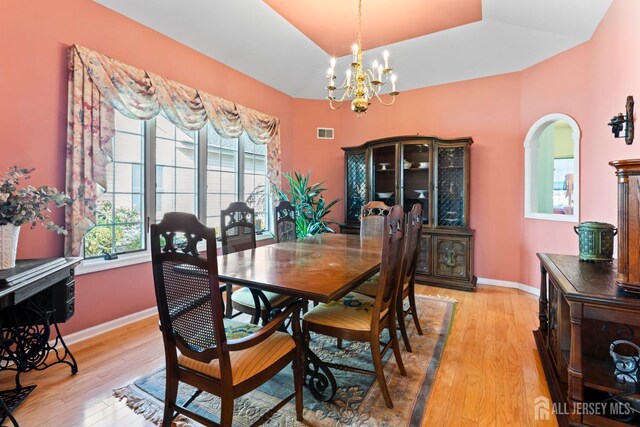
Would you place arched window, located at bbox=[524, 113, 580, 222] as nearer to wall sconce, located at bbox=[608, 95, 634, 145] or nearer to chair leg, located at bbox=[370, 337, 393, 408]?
wall sconce, located at bbox=[608, 95, 634, 145]

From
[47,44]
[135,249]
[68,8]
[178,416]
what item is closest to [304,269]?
[178,416]

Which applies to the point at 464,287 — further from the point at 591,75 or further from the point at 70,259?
the point at 70,259

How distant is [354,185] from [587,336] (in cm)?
Answer: 348

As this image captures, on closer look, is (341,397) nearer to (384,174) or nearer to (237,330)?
(237,330)

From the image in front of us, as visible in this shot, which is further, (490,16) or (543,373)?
(490,16)

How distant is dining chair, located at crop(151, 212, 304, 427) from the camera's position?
123cm

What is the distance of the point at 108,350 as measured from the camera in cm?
243

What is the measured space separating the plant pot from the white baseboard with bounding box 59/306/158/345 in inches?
38.8

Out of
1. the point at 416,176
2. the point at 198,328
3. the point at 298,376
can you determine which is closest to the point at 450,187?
the point at 416,176

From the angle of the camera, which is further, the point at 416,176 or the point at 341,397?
the point at 416,176

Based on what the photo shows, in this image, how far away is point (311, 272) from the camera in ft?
6.14

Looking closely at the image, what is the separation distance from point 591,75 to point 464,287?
2.70 metres

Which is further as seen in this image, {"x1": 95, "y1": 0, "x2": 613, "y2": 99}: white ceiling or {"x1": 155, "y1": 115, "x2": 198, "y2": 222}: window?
{"x1": 155, "y1": 115, "x2": 198, "y2": 222}: window

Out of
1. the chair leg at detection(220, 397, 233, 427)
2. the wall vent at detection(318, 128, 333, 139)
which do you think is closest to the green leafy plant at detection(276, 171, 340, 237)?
the wall vent at detection(318, 128, 333, 139)
